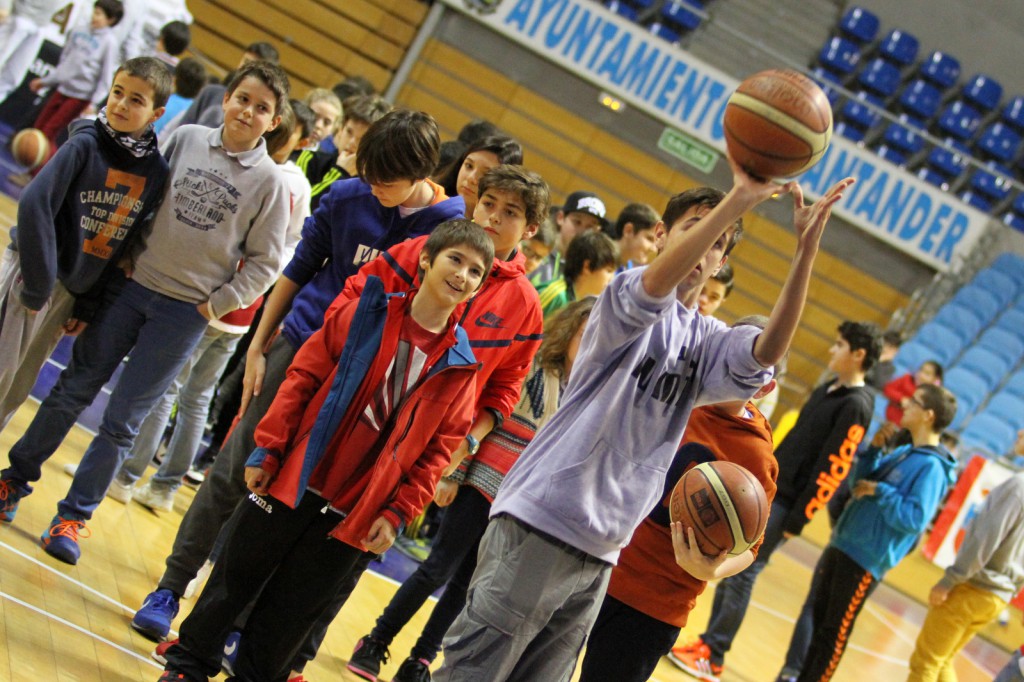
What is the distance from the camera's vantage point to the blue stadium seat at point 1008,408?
466 inches

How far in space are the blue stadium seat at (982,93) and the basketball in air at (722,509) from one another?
13045mm

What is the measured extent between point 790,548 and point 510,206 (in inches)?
330

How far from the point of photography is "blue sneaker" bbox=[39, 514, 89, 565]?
3385mm

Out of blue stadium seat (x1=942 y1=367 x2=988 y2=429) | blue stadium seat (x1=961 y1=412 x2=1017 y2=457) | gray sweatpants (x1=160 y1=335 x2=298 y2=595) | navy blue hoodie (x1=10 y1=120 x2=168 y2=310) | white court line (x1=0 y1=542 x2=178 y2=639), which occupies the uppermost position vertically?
blue stadium seat (x1=942 y1=367 x2=988 y2=429)

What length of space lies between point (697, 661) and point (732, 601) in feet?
1.19

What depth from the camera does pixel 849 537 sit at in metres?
5.33

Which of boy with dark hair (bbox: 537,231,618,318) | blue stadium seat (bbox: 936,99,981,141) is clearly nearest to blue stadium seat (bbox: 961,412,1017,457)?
blue stadium seat (bbox: 936,99,981,141)

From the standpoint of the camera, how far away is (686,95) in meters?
12.5

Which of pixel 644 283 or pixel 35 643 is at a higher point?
pixel 644 283

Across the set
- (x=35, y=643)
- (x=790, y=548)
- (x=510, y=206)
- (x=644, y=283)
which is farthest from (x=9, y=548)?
(x=790, y=548)

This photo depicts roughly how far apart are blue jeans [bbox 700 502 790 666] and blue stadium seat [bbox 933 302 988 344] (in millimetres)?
8003

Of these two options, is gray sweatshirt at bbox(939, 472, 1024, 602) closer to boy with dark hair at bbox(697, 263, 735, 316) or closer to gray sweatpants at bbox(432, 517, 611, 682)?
boy with dark hair at bbox(697, 263, 735, 316)

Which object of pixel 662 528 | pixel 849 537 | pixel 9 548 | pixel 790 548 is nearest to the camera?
pixel 662 528

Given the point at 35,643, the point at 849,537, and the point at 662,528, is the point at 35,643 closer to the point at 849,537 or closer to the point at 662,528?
the point at 662,528
